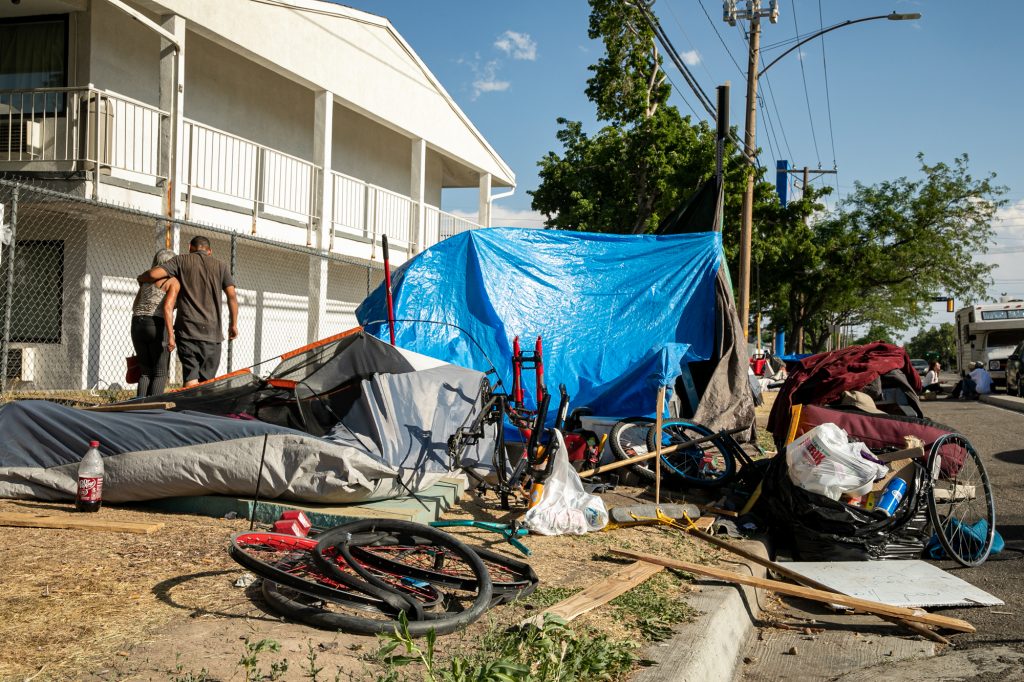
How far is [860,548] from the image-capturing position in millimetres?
5418

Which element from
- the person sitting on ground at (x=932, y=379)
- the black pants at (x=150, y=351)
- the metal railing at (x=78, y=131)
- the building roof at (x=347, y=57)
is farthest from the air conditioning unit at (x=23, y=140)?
the person sitting on ground at (x=932, y=379)

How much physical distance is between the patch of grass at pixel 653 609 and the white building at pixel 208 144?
9313 mm

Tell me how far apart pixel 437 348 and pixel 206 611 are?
17.7 feet

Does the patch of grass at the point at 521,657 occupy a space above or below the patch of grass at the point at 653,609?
above

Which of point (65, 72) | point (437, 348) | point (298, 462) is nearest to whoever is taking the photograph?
point (298, 462)

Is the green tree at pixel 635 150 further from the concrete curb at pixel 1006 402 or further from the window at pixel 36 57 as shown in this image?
the window at pixel 36 57

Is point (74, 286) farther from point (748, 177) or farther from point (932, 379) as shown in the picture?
point (932, 379)

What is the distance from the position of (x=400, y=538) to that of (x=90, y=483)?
205cm

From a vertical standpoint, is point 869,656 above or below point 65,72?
below

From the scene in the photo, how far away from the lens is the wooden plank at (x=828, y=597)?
4.12 meters

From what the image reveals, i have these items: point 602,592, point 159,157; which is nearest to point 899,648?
point 602,592

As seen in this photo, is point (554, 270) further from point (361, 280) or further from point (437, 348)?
point (361, 280)

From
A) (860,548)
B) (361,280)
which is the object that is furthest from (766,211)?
(860,548)

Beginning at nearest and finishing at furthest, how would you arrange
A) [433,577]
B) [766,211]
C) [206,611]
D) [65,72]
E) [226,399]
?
[206,611], [433,577], [226,399], [65,72], [766,211]
